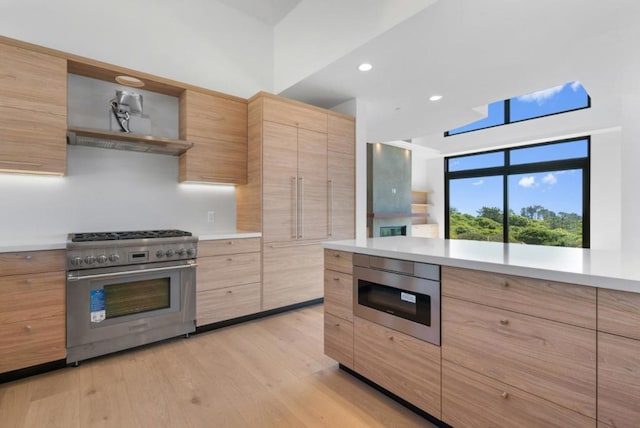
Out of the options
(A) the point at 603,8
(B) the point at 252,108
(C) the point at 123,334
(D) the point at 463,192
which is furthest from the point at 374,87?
(D) the point at 463,192

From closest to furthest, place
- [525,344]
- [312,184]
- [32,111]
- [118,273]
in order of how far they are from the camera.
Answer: [525,344] < [32,111] < [118,273] < [312,184]

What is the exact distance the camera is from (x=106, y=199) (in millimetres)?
2781

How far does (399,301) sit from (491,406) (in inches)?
23.7

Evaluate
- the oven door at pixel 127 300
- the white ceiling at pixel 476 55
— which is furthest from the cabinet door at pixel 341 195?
the oven door at pixel 127 300

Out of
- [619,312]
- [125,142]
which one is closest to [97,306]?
[125,142]

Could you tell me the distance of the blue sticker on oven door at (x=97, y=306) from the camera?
2242 mm

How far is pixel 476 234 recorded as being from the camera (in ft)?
25.1

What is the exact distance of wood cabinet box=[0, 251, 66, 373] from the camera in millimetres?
1934

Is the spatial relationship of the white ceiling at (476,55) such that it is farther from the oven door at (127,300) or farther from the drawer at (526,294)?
the oven door at (127,300)

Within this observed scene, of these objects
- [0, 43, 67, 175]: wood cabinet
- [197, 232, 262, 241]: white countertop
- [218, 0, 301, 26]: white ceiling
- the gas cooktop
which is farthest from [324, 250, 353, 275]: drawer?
[218, 0, 301, 26]: white ceiling

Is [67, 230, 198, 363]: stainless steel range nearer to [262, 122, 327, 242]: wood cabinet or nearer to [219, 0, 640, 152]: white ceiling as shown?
[262, 122, 327, 242]: wood cabinet

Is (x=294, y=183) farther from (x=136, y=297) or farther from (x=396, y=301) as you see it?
(x=396, y=301)

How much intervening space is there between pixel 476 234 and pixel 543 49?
5568 millimetres

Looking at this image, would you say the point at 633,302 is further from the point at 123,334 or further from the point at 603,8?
the point at 123,334
